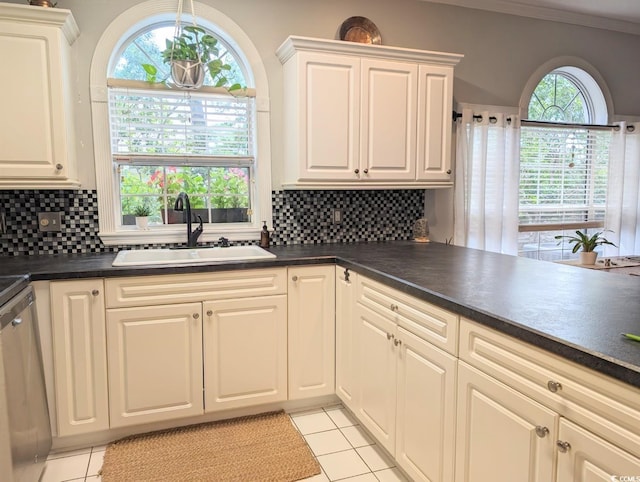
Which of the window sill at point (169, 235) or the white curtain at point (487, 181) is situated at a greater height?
the white curtain at point (487, 181)

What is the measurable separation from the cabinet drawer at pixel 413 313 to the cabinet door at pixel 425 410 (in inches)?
1.5

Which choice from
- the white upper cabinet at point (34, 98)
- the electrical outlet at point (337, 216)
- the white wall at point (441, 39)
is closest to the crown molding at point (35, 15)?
the white upper cabinet at point (34, 98)

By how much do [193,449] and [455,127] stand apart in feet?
9.09

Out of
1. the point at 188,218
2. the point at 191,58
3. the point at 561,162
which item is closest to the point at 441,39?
the point at 561,162

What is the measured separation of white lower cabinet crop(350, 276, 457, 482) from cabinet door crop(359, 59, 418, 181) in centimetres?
93

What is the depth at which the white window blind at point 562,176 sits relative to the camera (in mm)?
3727

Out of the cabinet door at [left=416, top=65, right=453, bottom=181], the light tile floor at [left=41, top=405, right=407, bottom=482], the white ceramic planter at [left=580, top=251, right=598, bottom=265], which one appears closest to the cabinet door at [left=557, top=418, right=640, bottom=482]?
the light tile floor at [left=41, top=405, right=407, bottom=482]

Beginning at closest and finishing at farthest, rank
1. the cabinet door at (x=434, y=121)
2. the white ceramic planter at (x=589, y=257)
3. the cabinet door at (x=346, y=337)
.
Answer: the cabinet door at (x=346, y=337), the cabinet door at (x=434, y=121), the white ceramic planter at (x=589, y=257)

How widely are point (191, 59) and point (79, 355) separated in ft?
5.53

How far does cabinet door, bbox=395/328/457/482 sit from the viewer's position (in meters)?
1.58

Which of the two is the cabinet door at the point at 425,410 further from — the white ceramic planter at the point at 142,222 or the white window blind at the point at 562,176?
the white window blind at the point at 562,176

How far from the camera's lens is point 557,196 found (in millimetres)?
3855

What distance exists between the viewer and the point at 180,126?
2861 mm

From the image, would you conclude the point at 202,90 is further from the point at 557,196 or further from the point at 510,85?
the point at 557,196
